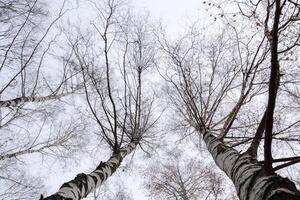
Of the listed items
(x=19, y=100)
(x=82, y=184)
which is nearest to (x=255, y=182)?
(x=82, y=184)

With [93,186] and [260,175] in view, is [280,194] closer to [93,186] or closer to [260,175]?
[260,175]

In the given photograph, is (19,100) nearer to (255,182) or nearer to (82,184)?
(82,184)

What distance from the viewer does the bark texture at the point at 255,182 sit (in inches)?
68.3

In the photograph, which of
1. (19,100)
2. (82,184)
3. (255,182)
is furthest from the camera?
(19,100)

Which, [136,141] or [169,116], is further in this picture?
[169,116]

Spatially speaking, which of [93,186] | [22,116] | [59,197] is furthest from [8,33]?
[59,197]

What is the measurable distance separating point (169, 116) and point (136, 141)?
2513mm

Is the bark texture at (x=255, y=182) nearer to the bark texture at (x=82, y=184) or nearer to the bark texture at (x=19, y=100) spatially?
the bark texture at (x=82, y=184)

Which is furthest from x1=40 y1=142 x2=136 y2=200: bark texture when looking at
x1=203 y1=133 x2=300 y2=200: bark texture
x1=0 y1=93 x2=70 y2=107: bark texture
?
x1=0 y1=93 x2=70 y2=107: bark texture

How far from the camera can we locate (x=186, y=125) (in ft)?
28.2

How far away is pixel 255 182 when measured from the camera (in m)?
2.07

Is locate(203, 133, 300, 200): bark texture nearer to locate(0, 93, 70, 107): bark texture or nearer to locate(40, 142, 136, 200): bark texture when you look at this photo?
locate(40, 142, 136, 200): bark texture

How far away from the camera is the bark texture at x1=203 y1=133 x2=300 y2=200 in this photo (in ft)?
5.69

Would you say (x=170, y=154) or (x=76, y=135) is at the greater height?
(x=76, y=135)
